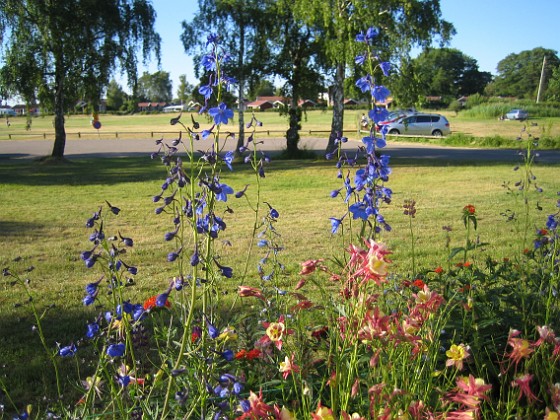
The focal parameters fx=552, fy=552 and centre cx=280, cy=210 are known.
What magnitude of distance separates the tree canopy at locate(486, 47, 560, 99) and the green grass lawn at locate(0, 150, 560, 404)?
213 ft

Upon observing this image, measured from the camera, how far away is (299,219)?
7641 mm

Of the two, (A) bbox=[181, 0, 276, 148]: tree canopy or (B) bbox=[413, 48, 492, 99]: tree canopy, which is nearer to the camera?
(A) bbox=[181, 0, 276, 148]: tree canopy

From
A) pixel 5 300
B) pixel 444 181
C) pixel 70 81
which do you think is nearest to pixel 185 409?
pixel 5 300

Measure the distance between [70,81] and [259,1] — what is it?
6043 mm

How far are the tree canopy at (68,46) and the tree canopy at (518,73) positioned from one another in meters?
63.4

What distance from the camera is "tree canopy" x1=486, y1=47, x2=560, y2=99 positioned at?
235 ft

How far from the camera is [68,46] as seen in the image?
1545cm

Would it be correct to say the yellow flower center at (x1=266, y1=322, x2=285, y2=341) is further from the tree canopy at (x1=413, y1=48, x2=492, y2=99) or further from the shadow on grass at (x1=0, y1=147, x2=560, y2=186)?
the tree canopy at (x1=413, y1=48, x2=492, y2=99)

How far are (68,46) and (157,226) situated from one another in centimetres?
1024

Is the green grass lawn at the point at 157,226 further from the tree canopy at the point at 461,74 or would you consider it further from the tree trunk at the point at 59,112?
the tree canopy at the point at 461,74

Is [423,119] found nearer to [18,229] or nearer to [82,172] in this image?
[82,172]

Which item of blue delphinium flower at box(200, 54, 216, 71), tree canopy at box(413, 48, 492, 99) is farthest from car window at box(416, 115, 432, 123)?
tree canopy at box(413, 48, 492, 99)

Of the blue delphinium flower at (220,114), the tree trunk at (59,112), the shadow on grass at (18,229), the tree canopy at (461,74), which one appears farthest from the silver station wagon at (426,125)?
the tree canopy at (461,74)

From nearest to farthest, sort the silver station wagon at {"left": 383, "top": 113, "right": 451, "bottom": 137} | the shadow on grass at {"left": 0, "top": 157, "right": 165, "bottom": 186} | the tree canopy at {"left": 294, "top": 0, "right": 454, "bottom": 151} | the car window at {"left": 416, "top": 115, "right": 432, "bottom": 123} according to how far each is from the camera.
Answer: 1. the shadow on grass at {"left": 0, "top": 157, "right": 165, "bottom": 186}
2. the tree canopy at {"left": 294, "top": 0, "right": 454, "bottom": 151}
3. the silver station wagon at {"left": 383, "top": 113, "right": 451, "bottom": 137}
4. the car window at {"left": 416, "top": 115, "right": 432, "bottom": 123}
